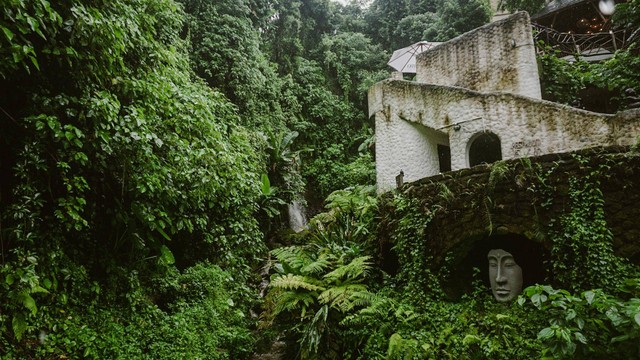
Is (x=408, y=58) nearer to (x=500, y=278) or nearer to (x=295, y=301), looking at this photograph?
(x=500, y=278)

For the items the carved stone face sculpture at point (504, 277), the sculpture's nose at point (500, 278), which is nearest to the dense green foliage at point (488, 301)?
the carved stone face sculpture at point (504, 277)

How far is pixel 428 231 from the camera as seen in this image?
6082 mm

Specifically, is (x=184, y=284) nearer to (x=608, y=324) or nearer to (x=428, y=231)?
(x=428, y=231)

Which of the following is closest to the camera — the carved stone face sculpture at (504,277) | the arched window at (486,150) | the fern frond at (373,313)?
the carved stone face sculpture at (504,277)

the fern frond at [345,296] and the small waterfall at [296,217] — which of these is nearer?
the fern frond at [345,296]

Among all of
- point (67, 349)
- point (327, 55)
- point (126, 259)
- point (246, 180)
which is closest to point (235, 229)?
point (246, 180)

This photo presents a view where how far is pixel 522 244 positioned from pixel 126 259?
6168 millimetres

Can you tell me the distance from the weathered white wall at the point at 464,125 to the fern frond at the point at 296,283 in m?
4.45

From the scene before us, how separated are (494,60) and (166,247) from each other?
9.32 m

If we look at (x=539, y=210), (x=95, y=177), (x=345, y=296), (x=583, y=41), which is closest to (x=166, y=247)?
(x=95, y=177)

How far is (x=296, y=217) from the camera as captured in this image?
12570 mm

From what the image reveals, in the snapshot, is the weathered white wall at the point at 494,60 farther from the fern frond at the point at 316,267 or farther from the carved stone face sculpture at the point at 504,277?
the fern frond at the point at 316,267

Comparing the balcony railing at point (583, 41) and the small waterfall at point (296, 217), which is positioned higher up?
the balcony railing at point (583, 41)

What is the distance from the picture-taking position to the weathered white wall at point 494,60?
9.88 meters
